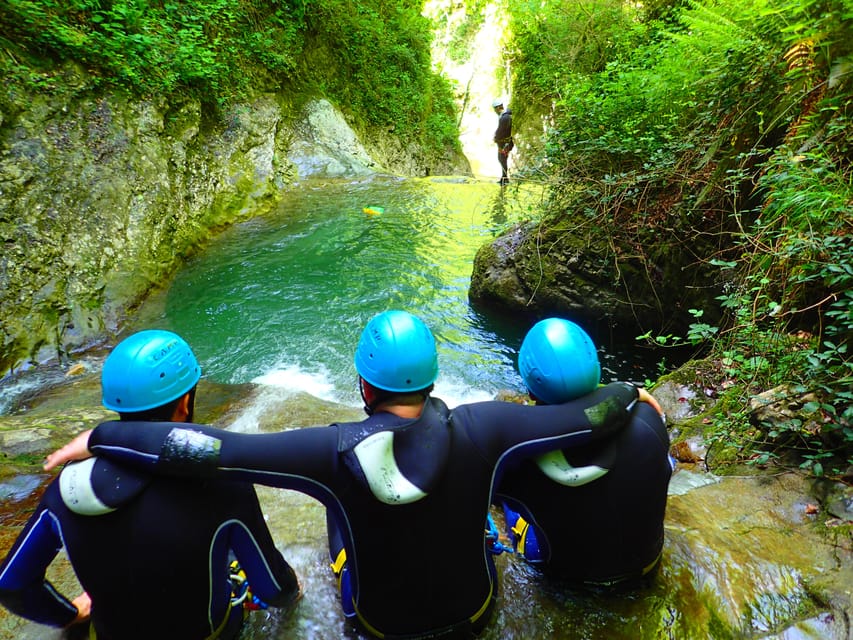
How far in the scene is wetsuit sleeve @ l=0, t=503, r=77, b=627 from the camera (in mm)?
1378

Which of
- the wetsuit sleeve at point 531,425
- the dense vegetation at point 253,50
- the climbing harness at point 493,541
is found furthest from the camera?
the dense vegetation at point 253,50

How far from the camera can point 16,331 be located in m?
5.02

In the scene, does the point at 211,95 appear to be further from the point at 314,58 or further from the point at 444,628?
the point at 444,628

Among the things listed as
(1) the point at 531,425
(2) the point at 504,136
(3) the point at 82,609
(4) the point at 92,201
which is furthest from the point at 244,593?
(2) the point at 504,136

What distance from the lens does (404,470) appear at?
1.34 meters

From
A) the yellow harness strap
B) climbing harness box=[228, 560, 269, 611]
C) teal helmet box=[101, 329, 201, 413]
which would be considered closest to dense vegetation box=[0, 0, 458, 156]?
teal helmet box=[101, 329, 201, 413]

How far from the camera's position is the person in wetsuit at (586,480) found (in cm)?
160

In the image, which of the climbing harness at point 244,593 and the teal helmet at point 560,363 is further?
the climbing harness at point 244,593

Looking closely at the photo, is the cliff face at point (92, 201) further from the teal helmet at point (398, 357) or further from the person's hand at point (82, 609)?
the teal helmet at point (398, 357)

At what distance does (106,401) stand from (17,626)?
112 cm

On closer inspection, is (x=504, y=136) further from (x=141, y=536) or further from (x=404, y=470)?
(x=141, y=536)

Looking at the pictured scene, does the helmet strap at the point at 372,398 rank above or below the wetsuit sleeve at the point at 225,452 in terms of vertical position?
above

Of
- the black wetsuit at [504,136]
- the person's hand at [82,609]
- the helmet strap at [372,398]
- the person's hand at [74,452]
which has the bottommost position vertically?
the person's hand at [82,609]

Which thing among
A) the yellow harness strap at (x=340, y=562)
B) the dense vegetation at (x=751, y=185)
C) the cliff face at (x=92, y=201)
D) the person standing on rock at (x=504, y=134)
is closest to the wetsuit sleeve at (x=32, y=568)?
the yellow harness strap at (x=340, y=562)
